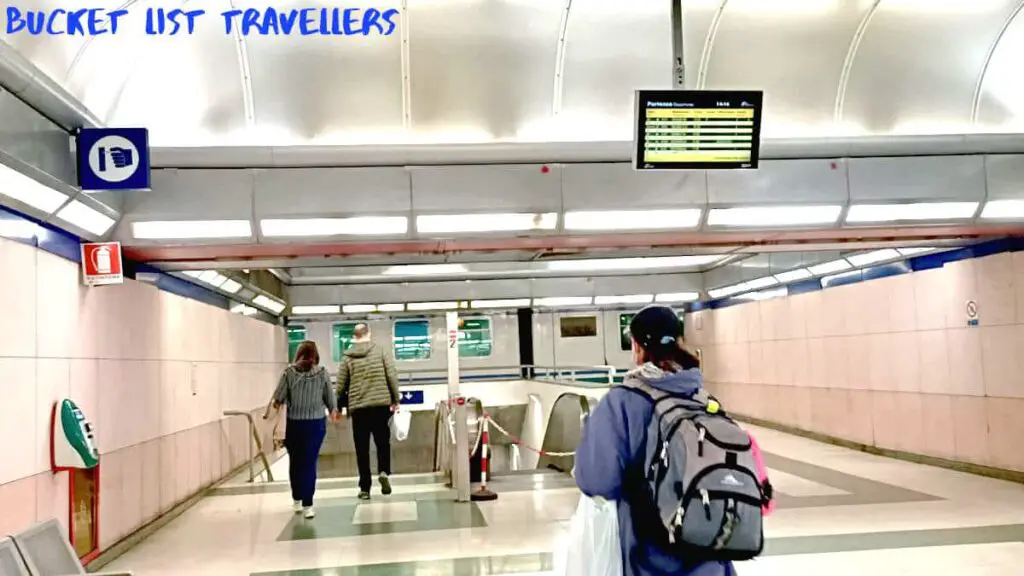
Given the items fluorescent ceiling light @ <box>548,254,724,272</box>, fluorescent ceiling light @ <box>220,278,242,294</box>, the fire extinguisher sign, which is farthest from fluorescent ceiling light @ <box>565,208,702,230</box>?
fluorescent ceiling light @ <box>548,254,724,272</box>

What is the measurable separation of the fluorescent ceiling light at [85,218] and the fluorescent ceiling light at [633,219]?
3.48 metres

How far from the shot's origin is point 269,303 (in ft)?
49.3

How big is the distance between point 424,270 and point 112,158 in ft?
31.4

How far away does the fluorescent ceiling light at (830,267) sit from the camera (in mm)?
12172

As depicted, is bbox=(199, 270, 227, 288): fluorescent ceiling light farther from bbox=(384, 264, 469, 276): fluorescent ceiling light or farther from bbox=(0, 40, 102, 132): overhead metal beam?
bbox=(0, 40, 102, 132): overhead metal beam

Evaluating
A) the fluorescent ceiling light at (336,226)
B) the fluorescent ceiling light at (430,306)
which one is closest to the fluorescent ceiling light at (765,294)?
the fluorescent ceiling light at (430,306)

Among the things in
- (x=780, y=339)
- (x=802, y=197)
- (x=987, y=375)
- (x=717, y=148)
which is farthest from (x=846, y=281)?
(x=717, y=148)

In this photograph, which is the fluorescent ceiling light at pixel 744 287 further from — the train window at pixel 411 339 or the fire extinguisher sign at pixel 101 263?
the fire extinguisher sign at pixel 101 263

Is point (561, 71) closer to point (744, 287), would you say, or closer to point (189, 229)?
point (189, 229)

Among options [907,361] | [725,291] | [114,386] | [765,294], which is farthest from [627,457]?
[725,291]

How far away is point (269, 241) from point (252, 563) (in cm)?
243

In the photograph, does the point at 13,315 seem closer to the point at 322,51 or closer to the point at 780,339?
the point at 322,51

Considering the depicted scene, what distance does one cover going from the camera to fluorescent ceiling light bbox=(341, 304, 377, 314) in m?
17.5

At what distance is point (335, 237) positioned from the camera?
22.9ft
